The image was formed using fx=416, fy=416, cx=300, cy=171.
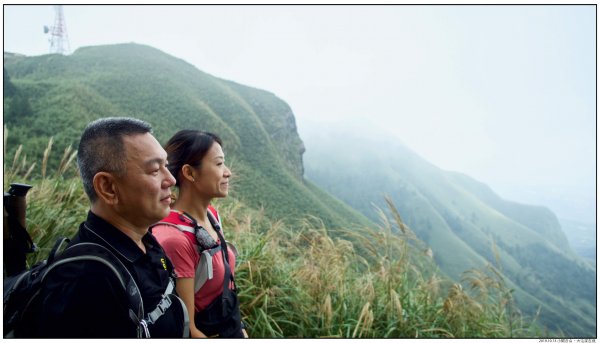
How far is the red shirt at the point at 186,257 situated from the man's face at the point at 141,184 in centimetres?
25

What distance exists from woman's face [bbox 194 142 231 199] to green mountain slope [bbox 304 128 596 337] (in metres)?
40.0

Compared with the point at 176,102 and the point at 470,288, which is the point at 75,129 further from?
the point at 470,288

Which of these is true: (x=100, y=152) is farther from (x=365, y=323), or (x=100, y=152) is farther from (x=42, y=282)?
(x=365, y=323)

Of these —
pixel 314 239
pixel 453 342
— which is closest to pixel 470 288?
pixel 453 342

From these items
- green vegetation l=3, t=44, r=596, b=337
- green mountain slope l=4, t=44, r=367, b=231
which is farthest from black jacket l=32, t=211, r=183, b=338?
green mountain slope l=4, t=44, r=367, b=231

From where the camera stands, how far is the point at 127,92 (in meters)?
44.1

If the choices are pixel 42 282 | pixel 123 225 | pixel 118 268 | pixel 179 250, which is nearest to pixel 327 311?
pixel 179 250

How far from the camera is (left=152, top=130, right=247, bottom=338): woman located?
1.54 m

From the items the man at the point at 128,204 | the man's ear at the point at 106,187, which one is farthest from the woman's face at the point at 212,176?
the man's ear at the point at 106,187

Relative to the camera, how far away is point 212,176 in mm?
1836

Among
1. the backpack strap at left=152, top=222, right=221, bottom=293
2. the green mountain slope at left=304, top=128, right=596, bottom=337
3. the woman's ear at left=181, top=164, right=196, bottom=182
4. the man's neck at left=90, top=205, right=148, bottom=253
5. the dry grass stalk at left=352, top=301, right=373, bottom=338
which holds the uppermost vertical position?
the woman's ear at left=181, top=164, right=196, bottom=182

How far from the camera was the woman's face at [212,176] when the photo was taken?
5.97 feet

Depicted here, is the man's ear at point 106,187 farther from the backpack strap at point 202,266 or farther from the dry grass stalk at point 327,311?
the dry grass stalk at point 327,311

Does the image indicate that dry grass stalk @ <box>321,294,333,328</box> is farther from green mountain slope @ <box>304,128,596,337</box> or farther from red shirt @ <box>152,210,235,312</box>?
green mountain slope @ <box>304,128,596,337</box>
